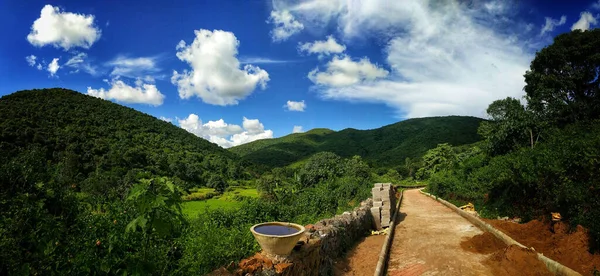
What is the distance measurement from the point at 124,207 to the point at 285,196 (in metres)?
14.3

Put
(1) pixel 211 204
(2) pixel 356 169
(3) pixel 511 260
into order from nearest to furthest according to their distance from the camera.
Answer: (3) pixel 511 260, (2) pixel 356 169, (1) pixel 211 204

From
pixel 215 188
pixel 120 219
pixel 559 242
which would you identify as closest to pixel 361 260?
pixel 559 242

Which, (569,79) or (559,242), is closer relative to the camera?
(559,242)

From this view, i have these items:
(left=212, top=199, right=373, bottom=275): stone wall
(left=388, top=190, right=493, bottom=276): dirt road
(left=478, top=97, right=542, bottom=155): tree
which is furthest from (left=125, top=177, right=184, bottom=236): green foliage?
(left=478, top=97, right=542, bottom=155): tree

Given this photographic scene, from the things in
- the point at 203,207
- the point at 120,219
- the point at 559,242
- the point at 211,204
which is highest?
the point at 120,219

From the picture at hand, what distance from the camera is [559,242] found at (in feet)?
25.3

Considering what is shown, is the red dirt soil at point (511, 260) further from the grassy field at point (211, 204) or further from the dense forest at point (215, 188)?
the grassy field at point (211, 204)

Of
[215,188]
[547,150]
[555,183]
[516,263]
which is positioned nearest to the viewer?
[516,263]

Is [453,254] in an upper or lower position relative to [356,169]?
lower

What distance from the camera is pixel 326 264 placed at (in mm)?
6922

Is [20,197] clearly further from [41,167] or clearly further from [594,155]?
[594,155]

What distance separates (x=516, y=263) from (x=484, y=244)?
6.09ft

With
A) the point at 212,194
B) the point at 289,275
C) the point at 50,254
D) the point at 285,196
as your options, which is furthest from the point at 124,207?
the point at 212,194

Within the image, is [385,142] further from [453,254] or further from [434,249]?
[453,254]
